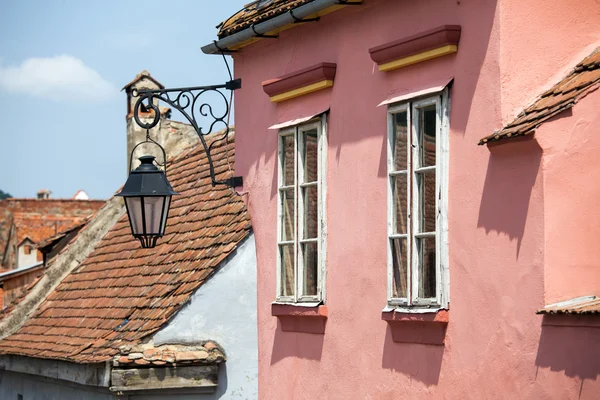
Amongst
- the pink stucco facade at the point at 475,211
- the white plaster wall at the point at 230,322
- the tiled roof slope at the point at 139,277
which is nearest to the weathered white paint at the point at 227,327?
the white plaster wall at the point at 230,322

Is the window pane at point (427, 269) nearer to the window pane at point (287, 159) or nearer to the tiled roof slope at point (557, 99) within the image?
the tiled roof slope at point (557, 99)

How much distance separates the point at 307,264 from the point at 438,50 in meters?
2.66

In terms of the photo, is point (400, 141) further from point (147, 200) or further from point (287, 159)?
point (147, 200)

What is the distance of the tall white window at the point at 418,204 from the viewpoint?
29.3 ft

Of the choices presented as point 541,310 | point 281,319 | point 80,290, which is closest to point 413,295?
point 541,310

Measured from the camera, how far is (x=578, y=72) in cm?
844

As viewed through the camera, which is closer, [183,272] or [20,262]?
[183,272]

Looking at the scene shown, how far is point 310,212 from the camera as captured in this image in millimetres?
10930

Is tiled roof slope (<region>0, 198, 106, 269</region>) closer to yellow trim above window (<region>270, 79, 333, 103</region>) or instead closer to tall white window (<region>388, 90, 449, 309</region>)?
yellow trim above window (<region>270, 79, 333, 103</region>)

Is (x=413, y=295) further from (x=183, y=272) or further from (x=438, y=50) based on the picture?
(x=183, y=272)

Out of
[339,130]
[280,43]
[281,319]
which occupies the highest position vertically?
[280,43]

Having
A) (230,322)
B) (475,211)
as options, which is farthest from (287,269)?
(475,211)

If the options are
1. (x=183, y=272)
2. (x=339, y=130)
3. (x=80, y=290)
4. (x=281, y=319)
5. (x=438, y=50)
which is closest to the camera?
(x=438, y=50)

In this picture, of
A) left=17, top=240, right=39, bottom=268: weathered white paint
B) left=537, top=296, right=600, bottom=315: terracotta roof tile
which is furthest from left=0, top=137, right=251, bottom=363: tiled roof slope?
left=17, top=240, right=39, bottom=268: weathered white paint
